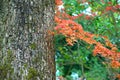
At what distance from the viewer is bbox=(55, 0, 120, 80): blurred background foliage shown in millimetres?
4828

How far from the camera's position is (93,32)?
A: 502cm

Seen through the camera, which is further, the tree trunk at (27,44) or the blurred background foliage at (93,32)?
the blurred background foliage at (93,32)

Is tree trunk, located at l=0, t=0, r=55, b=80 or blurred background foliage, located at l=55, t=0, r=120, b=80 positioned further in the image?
blurred background foliage, located at l=55, t=0, r=120, b=80

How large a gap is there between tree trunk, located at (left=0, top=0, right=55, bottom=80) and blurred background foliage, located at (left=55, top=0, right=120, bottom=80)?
238cm

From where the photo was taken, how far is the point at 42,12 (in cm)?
221


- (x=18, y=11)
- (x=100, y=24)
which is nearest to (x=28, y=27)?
(x=18, y=11)

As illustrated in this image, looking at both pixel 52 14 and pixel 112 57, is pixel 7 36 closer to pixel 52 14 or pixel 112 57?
pixel 52 14

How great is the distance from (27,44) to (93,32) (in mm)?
3111

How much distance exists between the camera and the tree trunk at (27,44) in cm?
202

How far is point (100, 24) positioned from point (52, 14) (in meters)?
3.34

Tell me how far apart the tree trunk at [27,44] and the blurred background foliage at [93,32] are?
7.81ft

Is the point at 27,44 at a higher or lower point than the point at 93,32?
higher

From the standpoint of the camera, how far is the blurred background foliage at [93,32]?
4828 millimetres

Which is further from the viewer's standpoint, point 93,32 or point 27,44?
point 93,32
